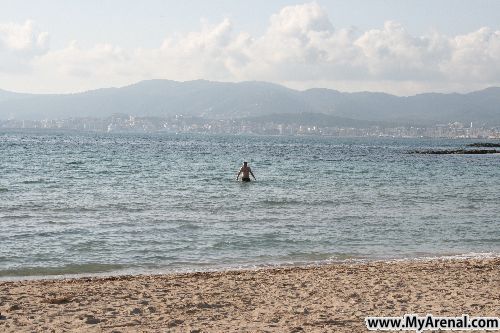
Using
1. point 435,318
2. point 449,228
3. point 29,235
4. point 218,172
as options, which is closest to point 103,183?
point 218,172

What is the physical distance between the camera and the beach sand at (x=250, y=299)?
9141 millimetres

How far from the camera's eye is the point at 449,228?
812 inches

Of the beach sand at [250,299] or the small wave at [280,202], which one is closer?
the beach sand at [250,299]

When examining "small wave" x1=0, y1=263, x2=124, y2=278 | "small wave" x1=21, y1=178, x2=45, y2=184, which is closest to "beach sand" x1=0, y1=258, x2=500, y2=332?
"small wave" x1=0, y1=263, x2=124, y2=278

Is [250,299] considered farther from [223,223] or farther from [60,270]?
[223,223]

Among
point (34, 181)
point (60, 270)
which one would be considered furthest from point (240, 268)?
point (34, 181)

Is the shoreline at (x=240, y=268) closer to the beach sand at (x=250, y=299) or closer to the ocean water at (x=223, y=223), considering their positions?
the ocean water at (x=223, y=223)

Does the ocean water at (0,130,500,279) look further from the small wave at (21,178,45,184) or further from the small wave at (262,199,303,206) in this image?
the small wave at (21,178,45,184)

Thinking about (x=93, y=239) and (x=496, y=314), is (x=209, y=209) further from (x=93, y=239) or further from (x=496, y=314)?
(x=496, y=314)

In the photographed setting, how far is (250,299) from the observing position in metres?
10.8

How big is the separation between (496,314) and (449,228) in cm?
1162

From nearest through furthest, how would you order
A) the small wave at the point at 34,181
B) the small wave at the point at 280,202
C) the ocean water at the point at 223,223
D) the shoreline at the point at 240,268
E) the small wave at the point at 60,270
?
the shoreline at the point at 240,268 → the small wave at the point at 60,270 → the ocean water at the point at 223,223 → the small wave at the point at 280,202 → the small wave at the point at 34,181

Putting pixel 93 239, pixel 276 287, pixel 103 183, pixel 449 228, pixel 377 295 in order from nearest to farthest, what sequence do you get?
pixel 377 295
pixel 276 287
pixel 93 239
pixel 449 228
pixel 103 183

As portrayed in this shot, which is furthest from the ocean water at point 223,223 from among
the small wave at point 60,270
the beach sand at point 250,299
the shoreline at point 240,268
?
the beach sand at point 250,299
